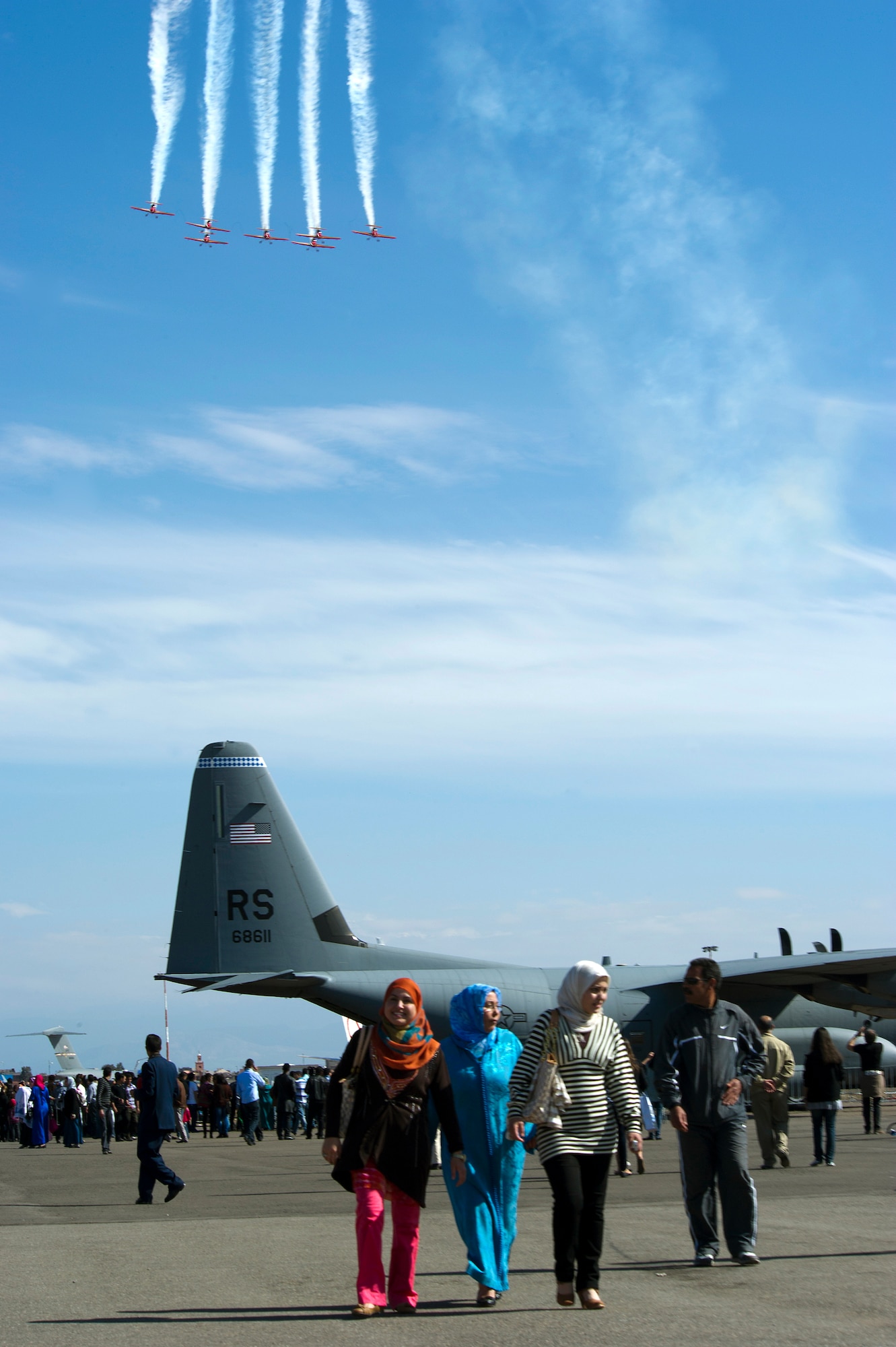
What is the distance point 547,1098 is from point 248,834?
62.0 ft

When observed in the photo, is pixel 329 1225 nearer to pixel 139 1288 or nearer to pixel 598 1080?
pixel 139 1288

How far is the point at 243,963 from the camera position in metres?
24.3

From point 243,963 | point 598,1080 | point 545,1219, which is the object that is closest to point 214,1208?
point 545,1219

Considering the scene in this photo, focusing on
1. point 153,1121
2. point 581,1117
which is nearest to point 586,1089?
point 581,1117

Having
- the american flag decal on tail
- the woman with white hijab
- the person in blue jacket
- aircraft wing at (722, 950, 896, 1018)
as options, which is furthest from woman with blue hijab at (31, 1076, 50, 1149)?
the woman with white hijab

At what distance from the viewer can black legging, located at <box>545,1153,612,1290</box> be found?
21.2 ft

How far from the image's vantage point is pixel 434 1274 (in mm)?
7871

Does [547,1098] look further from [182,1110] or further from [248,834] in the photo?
[182,1110]

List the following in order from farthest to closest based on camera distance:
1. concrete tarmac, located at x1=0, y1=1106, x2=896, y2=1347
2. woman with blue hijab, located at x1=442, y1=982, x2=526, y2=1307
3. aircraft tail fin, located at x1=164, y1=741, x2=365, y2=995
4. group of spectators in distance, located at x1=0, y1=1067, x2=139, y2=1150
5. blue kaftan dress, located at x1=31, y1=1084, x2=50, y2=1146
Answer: blue kaftan dress, located at x1=31, y1=1084, x2=50, y2=1146, group of spectators in distance, located at x1=0, y1=1067, x2=139, y2=1150, aircraft tail fin, located at x1=164, y1=741, x2=365, y2=995, woman with blue hijab, located at x1=442, y1=982, x2=526, y2=1307, concrete tarmac, located at x1=0, y1=1106, x2=896, y2=1347

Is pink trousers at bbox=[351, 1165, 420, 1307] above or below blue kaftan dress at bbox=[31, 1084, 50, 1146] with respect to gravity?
above

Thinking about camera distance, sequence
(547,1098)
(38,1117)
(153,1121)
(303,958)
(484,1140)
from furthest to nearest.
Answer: (38,1117) → (303,958) → (153,1121) → (484,1140) → (547,1098)

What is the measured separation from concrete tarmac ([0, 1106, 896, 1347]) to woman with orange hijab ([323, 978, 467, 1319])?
34cm

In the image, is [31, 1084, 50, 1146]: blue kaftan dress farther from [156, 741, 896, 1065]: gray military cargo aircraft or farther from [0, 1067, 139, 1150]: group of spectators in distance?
[156, 741, 896, 1065]: gray military cargo aircraft

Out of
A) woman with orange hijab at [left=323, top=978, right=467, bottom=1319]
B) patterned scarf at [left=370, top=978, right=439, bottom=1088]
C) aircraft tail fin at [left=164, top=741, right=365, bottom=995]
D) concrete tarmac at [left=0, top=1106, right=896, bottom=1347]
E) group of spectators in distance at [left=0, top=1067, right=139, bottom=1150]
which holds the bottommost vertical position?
group of spectators in distance at [left=0, top=1067, right=139, bottom=1150]
